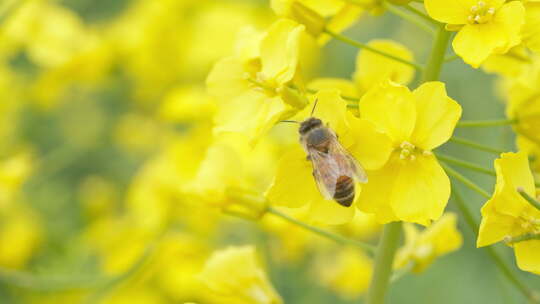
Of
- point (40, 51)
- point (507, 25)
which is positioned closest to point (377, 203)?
point (507, 25)

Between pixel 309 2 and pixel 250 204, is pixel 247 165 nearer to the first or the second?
pixel 250 204

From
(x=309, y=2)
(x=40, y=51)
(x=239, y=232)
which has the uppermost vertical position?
(x=40, y=51)

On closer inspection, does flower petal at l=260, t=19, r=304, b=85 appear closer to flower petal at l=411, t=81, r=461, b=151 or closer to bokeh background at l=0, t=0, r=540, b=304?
flower petal at l=411, t=81, r=461, b=151

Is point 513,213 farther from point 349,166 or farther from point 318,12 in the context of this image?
point 318,12

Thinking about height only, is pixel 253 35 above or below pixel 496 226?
above

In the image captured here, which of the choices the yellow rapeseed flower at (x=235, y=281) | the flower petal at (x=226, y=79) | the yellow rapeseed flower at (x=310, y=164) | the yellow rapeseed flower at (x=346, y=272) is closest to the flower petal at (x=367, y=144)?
the yellow rapeseed flower at (x=310, y=164)

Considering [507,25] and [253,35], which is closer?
[507,25]

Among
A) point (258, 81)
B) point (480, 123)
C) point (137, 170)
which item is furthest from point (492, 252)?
point (137, 170)
